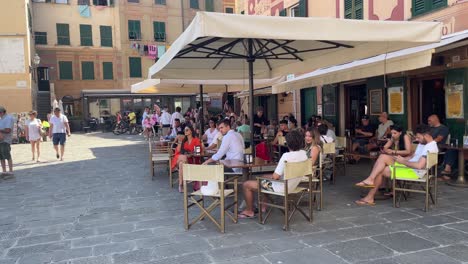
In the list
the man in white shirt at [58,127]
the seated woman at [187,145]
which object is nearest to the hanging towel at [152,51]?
the man in white shirt at [58,127]

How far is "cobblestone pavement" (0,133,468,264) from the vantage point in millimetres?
3514

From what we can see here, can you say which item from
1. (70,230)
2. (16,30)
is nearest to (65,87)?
(16,30)

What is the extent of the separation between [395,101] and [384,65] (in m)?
2.66

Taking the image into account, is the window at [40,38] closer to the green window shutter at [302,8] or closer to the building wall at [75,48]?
the building wall at [75,48]

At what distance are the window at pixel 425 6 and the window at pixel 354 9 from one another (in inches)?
70.9

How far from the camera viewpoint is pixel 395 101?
8.62 meters

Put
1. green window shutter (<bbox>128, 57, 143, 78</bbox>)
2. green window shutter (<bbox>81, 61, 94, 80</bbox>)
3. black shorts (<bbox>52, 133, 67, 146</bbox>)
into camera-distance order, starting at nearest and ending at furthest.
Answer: black shorts (<bbox>52, 133, 67, 146</bbox>), green window shutter (<bbox>81, 61, 94, 80</bbox>), green window shutter (<bbox>128, 57, 143, 78</bbox>)

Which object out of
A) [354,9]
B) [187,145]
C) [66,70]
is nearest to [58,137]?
[187,145]

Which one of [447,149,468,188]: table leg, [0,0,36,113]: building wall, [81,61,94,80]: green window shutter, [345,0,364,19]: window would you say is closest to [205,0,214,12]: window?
[81,61,94,80]: green window shutter

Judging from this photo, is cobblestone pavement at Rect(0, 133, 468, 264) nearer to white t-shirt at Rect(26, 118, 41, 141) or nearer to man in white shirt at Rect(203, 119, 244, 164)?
man in white shirt at Rect(203, 119, 244, 164)

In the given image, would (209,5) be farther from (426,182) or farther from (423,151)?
(426,182)

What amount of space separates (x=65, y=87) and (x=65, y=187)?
23348mm

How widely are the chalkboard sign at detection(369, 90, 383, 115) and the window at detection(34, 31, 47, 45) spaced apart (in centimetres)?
2505

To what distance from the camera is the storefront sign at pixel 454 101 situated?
703 centimetres
